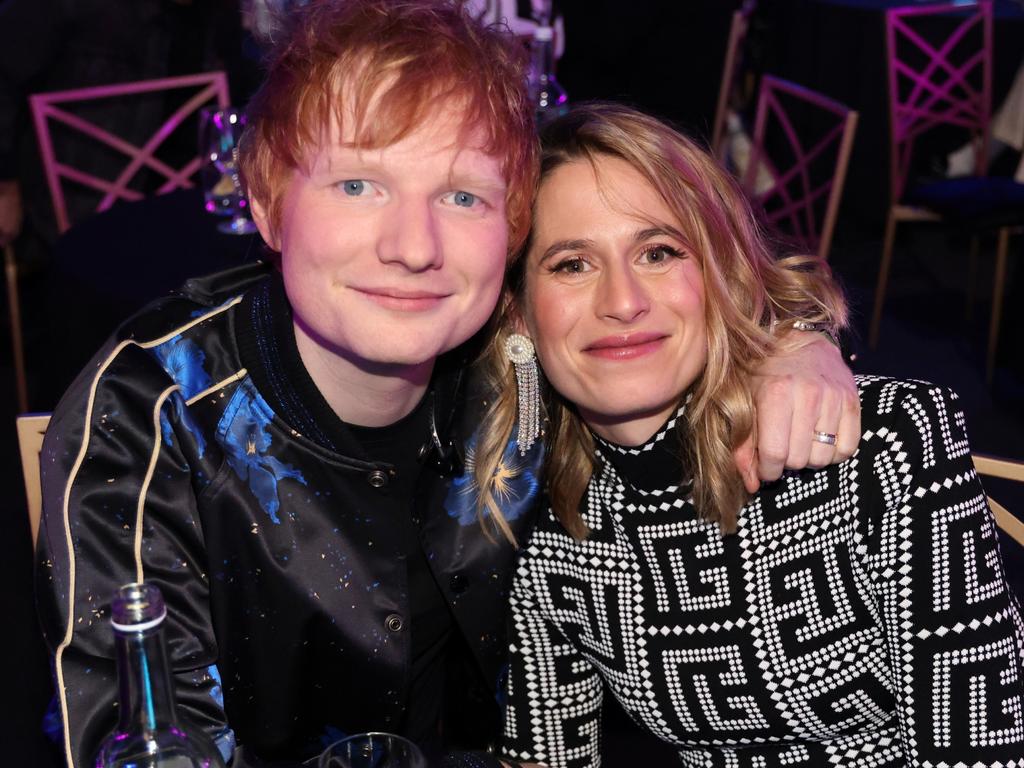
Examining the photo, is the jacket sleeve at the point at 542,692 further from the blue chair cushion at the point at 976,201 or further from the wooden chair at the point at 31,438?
the blue chair cushion at the point at 976,201

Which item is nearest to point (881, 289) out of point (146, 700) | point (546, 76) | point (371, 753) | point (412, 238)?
point (546, 76)

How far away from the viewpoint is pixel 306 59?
1432 millimetres

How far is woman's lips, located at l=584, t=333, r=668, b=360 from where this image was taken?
1569 millimetres

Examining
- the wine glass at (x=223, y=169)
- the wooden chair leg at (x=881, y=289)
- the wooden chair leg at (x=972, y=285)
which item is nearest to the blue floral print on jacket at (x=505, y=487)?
the wine glass at (x=223, y=169)

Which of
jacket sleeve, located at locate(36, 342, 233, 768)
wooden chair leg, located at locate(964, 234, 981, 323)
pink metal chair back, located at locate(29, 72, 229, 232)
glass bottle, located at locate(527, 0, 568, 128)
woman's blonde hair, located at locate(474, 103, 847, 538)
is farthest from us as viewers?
wooden chair leg, located at locate(964, 234, 981, 323)

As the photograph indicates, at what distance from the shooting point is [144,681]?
36.8 inches

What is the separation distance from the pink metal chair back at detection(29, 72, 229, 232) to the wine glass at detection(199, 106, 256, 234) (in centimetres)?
88

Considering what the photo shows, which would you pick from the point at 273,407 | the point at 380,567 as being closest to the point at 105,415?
the point at 273,407

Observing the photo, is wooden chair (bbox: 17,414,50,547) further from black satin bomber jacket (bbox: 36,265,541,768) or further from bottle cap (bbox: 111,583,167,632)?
bottle cap (bbox: 111,583,167,632)

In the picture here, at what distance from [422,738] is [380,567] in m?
0.40

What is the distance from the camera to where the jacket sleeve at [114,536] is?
53.0 inches

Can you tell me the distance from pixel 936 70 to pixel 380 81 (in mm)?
4623

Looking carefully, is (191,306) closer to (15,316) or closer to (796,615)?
(796,615)

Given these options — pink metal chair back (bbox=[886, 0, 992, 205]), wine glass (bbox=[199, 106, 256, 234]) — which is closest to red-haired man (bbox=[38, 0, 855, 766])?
wine glass (bbox=[199, 106, 256, 234])
